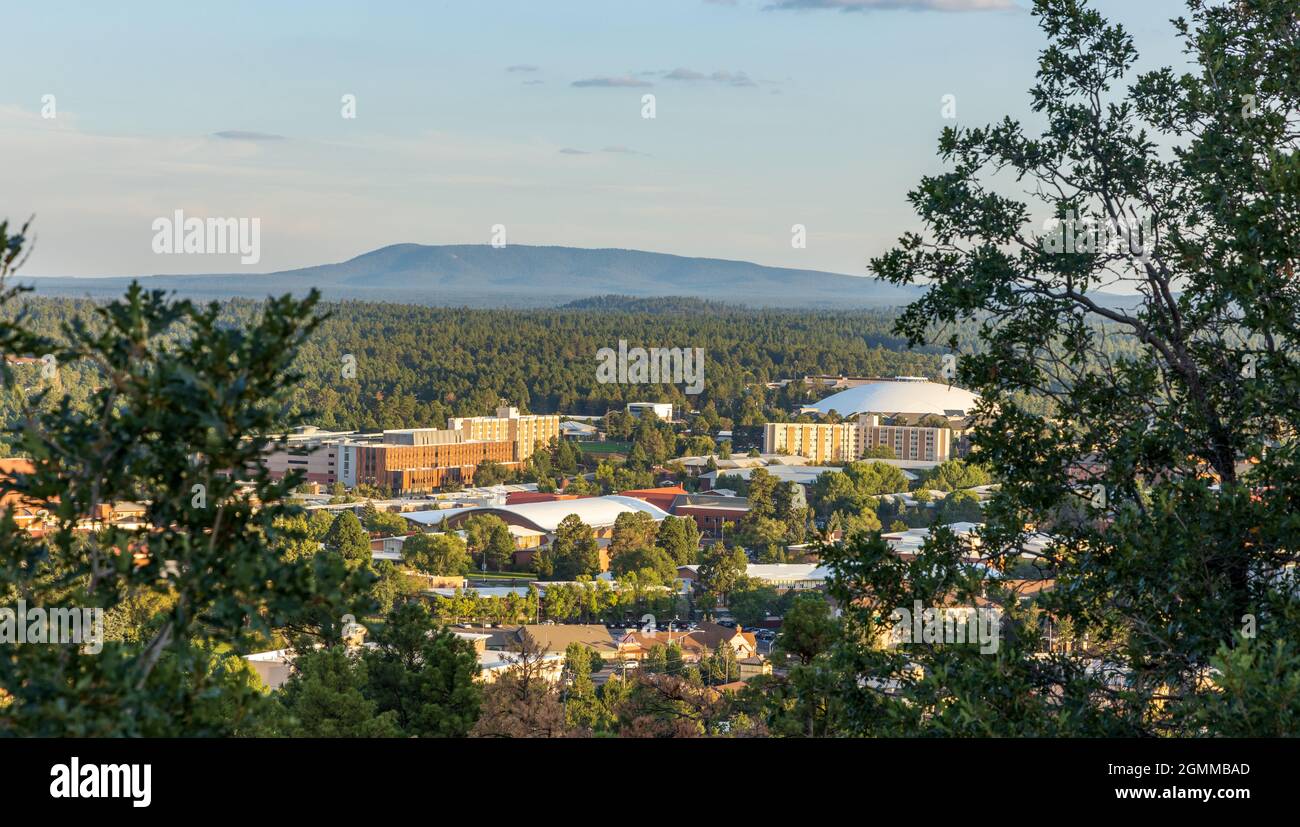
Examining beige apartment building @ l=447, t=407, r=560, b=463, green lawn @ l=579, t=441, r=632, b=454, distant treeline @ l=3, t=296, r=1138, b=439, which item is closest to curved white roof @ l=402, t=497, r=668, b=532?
distant treeline @ l=3, t=296, r=1138, b=439

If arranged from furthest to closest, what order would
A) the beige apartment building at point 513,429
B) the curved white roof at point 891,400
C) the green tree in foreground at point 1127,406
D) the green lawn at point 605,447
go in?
the curved white roof at point 891,400 < the green lawn at point 605,447 < the beige apartment building at point 513,429 < the green tree in foreground at point 1127,406

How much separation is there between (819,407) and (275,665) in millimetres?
72853

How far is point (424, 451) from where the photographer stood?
7700cm

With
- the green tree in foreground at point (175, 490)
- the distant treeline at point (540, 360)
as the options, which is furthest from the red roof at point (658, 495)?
the green tree in foreground at point (175, 490)

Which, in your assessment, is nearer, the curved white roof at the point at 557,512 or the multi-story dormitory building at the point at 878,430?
the curved white roof at the point at 557,512

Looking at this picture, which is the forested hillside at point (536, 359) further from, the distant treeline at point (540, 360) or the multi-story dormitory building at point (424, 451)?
the multi-story dormitory building at point (424, 451)

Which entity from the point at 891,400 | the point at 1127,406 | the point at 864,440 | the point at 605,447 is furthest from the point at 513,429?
the point at 1127,406

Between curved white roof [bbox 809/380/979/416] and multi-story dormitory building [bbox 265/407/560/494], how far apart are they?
794 inches

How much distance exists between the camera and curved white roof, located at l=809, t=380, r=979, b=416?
94.8m

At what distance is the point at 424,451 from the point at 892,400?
3404 cm

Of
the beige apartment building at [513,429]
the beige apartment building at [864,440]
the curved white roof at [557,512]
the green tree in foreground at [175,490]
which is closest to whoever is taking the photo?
the green tree in foreground at [175,490]

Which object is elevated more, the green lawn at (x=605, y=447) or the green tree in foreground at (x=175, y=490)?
the green tree in foreground at (x=175, y=490)

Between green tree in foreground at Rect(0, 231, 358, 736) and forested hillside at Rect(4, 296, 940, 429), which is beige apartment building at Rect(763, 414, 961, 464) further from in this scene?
green tree in foreground at Rect(0, 231, 358, 736)

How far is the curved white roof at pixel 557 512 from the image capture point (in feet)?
191
